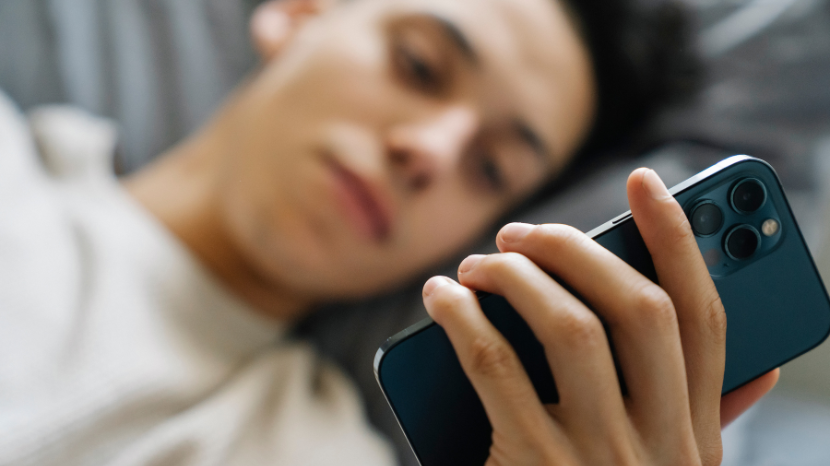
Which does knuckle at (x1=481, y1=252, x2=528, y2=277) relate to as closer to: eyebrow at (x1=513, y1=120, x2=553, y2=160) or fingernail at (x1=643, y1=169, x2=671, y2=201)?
fingernail at (x1=643, y1=169, x2=671, y2=201)

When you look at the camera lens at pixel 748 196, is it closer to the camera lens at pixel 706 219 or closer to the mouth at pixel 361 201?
the camera lens at pixel 706 219

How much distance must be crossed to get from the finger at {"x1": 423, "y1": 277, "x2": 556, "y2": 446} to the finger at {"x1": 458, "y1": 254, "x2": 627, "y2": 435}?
0.01 metres

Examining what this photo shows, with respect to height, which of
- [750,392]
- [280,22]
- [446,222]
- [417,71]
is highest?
[280,22]

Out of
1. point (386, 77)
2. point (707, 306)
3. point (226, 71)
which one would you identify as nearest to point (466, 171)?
point (386, 77)

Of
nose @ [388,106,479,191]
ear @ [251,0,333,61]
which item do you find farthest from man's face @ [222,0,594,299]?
ear @ [251,0,333,61]

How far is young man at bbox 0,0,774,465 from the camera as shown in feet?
1.11

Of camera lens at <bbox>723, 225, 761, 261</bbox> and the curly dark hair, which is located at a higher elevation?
the curly dark hair

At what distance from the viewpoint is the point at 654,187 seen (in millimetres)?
185

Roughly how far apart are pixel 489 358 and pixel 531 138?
260 millimetres

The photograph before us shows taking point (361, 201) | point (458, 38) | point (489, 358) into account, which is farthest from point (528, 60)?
point (489, 358)

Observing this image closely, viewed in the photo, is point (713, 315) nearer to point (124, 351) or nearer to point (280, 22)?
point (124, 351)

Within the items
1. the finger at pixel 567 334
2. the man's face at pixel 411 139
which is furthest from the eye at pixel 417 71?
the finger at pixel 567 334

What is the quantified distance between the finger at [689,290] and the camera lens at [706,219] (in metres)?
0.02

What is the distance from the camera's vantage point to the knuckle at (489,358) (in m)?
0.18
